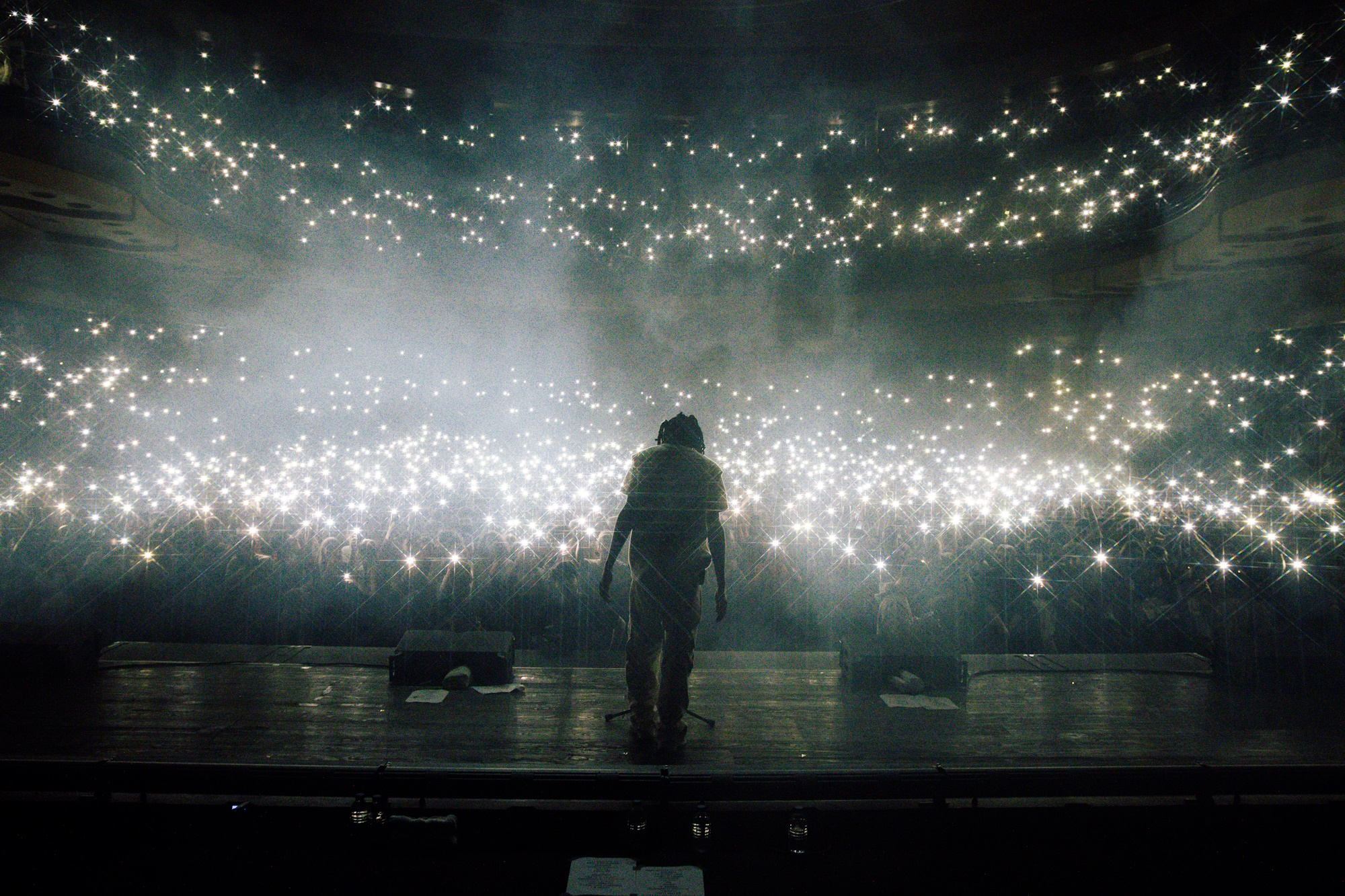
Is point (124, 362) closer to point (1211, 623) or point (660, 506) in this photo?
point (660, 506)

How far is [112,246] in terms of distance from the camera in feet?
20.7

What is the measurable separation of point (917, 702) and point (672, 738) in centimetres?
154

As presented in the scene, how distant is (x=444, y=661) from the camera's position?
3.67m

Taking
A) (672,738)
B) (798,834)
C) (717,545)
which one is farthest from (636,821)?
(717,545)

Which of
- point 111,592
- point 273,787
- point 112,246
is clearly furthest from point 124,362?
point 273,787

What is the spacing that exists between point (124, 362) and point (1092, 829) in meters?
9.99

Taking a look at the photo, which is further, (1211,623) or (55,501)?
(55,501)

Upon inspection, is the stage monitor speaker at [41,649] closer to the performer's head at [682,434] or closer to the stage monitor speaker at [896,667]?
the performer's head at [682,434]

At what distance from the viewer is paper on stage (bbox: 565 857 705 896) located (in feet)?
6.97

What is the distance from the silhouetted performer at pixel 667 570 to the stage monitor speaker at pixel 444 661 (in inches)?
43.3

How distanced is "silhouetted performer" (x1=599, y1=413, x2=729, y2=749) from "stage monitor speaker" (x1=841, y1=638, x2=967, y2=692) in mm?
1313

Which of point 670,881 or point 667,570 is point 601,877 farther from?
point 667,570

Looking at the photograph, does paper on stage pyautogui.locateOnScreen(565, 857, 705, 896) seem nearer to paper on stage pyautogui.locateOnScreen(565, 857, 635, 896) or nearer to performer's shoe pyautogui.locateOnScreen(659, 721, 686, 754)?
paper on stage pyautogui.locateOnScreen(565, 857, 635, 896)

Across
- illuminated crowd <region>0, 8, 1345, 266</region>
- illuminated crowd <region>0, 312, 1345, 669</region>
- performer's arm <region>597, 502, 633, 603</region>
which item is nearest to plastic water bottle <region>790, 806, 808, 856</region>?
performer's arm <region>597, 502, 633, 603</region>
